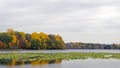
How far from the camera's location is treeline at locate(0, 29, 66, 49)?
387 feet

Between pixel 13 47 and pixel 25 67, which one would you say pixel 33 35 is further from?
A: pixel 25 67

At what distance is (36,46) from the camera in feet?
424

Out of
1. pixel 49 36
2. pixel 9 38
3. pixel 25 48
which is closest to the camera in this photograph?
pixel 9 38

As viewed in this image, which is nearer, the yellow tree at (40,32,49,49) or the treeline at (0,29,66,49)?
the treeline at (0,29,66,49)

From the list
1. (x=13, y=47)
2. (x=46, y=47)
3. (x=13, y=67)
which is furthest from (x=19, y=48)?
(x=13, y=67)

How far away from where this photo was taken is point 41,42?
129000mm

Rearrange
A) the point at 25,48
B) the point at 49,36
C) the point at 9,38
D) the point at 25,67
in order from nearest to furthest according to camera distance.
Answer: the point at 25,67, the point at 9,38, the point at 25,48, the point at 49,36

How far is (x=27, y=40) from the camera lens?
125 m

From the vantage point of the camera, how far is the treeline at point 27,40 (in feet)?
387

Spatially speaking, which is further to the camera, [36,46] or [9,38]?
[36,46]

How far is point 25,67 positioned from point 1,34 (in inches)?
3275

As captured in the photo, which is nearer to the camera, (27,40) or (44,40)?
(27,40)

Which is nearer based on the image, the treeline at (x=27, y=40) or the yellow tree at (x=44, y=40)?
the treeline at (x=27, y=40)

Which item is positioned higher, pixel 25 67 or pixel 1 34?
pixel 1 34
